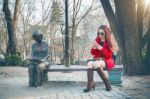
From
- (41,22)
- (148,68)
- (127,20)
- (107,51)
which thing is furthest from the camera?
→ (41,22)

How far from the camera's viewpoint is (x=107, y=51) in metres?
8.98

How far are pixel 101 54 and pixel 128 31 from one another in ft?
19.3

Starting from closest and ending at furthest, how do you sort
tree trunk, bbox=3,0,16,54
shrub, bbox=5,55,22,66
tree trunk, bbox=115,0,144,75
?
tree trunk, bbox=115,0,144,75, shrub, bbox=5,55,22,66, tree trunk, bbox=3,0,16,54

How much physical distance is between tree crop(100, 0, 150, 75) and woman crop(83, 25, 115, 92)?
5.75 meters

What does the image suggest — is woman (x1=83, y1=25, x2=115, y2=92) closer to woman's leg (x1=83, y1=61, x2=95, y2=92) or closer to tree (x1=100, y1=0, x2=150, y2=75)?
woman's leg (x1=83, y1=61, x2=95, y2=92)

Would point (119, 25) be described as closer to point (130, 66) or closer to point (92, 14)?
point (130, 66)

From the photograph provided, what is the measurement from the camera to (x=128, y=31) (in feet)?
48.0

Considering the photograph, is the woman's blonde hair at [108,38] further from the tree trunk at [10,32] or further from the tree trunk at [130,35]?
the tree trunk at [10,32]

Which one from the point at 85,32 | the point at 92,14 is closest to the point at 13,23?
the point at 92,14

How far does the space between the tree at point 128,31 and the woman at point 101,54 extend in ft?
18.9

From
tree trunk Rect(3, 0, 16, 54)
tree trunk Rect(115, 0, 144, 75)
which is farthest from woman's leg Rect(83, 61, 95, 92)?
tree trunk Rect(3, 0, 16, 54)

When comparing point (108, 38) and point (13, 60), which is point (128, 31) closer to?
point (108, 38)

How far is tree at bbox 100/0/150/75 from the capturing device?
14.5 metres

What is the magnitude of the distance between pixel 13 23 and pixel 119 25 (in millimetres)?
13500
